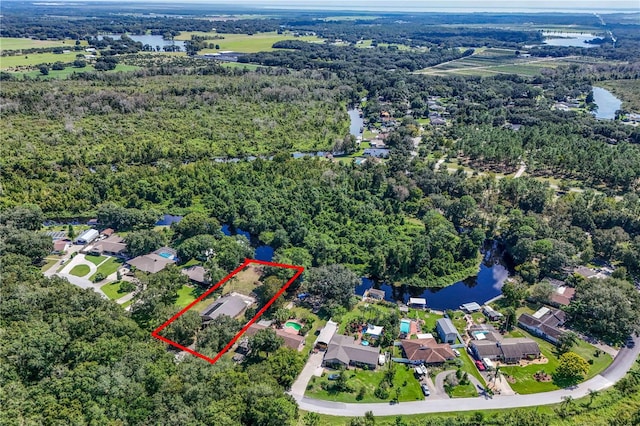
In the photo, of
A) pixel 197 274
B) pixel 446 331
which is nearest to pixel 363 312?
pixel 446 331

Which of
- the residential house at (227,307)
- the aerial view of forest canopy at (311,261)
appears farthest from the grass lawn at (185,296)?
the residential house at (227,307)

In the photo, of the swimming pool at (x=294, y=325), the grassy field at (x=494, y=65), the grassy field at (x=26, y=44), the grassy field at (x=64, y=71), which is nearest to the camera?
the swimming pool at (x=294, y=325)

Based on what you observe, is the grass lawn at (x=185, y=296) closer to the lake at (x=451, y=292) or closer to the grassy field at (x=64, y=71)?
the lake at (x=451, y=292)

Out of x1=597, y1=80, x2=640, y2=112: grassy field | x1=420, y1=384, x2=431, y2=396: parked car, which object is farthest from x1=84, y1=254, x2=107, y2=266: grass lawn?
x1=597, y1=80, x2=640, y2=112: grassy field

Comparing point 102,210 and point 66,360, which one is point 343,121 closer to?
point 102,210

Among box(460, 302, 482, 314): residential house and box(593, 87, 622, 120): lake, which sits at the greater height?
box(593, 87, 622, 120): lake

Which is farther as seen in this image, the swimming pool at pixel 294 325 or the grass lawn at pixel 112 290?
the grass lawn at pixel 112 290

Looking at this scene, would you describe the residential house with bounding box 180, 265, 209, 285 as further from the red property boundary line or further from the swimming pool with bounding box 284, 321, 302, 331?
the swimming pool with bounding box 284, 321, 302, 331
